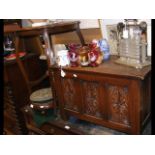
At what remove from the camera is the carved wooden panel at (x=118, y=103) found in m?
1.09

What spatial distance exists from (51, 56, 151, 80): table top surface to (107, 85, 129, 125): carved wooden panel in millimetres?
84

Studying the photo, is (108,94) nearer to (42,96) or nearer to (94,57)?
(94,57)

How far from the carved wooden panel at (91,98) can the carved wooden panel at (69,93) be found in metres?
0.09

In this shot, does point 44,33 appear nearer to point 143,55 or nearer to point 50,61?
point 50,61

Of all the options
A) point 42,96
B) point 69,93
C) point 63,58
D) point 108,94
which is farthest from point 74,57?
point 42,96

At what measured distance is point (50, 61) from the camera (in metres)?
1.41

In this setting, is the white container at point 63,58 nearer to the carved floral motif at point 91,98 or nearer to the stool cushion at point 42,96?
the carved floral motif at point 91,98

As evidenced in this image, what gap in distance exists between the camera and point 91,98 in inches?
49.4

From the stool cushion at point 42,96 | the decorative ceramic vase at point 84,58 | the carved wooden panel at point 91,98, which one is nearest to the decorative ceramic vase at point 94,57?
the decorative ceramic vase at point 84,58

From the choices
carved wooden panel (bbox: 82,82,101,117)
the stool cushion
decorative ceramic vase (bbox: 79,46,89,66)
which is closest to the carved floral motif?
carved wooden panel (bbox: 82,82,101,117)

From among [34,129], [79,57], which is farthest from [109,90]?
[34,129]

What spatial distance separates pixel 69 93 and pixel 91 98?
0.19m

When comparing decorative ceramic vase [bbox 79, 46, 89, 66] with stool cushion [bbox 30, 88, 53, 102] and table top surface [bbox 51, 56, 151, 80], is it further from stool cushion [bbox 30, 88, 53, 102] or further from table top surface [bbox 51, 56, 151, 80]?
stool cushion [bbox 30, 88, 53, 102]
